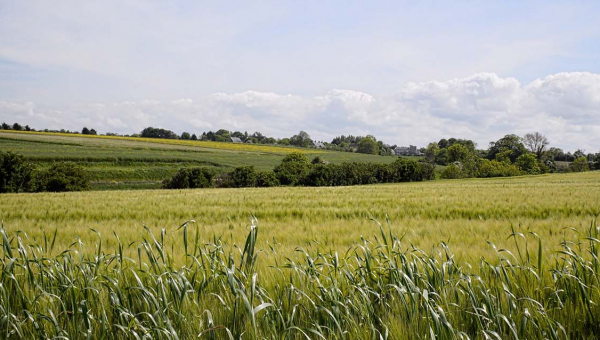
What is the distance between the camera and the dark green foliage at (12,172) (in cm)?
3959

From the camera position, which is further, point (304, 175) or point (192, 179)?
point (304, 175)

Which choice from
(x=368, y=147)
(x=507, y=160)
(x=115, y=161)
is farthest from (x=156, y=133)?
(x=507, y=160)

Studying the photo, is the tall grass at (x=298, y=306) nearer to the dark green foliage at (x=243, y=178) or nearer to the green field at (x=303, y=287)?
the green field at (x=303, y=287)

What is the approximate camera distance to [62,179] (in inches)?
1598

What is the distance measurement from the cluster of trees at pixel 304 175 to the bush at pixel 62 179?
10390 millimetres

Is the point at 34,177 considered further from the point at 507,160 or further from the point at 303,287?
the point at 507,160

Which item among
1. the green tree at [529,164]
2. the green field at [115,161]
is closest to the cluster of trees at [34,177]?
the green field at [115,161]

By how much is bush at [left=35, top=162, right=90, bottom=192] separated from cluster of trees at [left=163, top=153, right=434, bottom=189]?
34.1 feet

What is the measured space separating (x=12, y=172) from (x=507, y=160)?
107m

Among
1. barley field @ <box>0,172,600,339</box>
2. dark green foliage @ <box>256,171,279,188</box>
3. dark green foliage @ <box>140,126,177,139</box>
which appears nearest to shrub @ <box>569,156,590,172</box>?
dark green foliage @ <box>256,171,279,188</box>

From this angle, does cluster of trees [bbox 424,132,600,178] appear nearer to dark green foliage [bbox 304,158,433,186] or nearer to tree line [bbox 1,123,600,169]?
tree line [bbox 1,123,600,169]

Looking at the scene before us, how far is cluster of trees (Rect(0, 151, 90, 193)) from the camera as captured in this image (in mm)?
39719

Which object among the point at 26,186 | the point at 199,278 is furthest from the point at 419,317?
the point at 26,186

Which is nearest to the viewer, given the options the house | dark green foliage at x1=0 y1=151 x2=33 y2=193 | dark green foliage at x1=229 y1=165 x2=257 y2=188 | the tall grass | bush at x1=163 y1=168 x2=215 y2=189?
the tall grass
